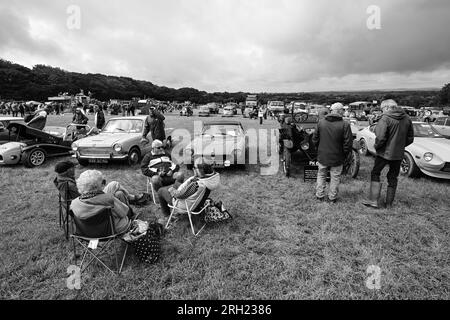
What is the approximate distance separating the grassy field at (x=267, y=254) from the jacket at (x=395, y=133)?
111 cm

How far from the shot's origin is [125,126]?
26.0 ft

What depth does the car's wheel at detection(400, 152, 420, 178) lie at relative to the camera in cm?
607

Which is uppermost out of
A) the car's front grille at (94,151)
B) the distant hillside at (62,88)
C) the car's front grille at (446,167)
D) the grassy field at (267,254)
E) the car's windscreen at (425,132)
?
the distant hillside at (62,88)

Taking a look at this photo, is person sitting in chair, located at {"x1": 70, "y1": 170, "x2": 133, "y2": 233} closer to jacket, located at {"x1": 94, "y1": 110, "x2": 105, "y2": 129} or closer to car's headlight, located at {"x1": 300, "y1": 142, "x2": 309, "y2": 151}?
car's headlight, located at {"x1": 300, "y1": 142, "x2": 309, "y2": 151}

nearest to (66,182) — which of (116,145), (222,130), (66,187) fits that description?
(66,187)

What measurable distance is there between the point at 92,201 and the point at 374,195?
15.1 ft

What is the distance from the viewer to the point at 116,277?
9.09ft

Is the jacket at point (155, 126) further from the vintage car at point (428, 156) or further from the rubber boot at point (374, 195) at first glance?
the vintage car at point (428, 156)

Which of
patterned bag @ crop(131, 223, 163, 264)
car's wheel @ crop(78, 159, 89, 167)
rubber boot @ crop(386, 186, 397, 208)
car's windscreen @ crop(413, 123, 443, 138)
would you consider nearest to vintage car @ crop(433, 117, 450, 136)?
car's windscreen @ crop(413, 123, 443, 138)

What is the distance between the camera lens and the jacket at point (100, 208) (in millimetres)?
2594

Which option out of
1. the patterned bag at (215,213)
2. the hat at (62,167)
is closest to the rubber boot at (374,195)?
the patterned bag at (215,213)

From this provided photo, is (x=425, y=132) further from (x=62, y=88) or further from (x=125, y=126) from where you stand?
(x=62, y=88)

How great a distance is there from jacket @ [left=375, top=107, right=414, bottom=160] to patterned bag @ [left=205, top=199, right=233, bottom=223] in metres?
2.94
